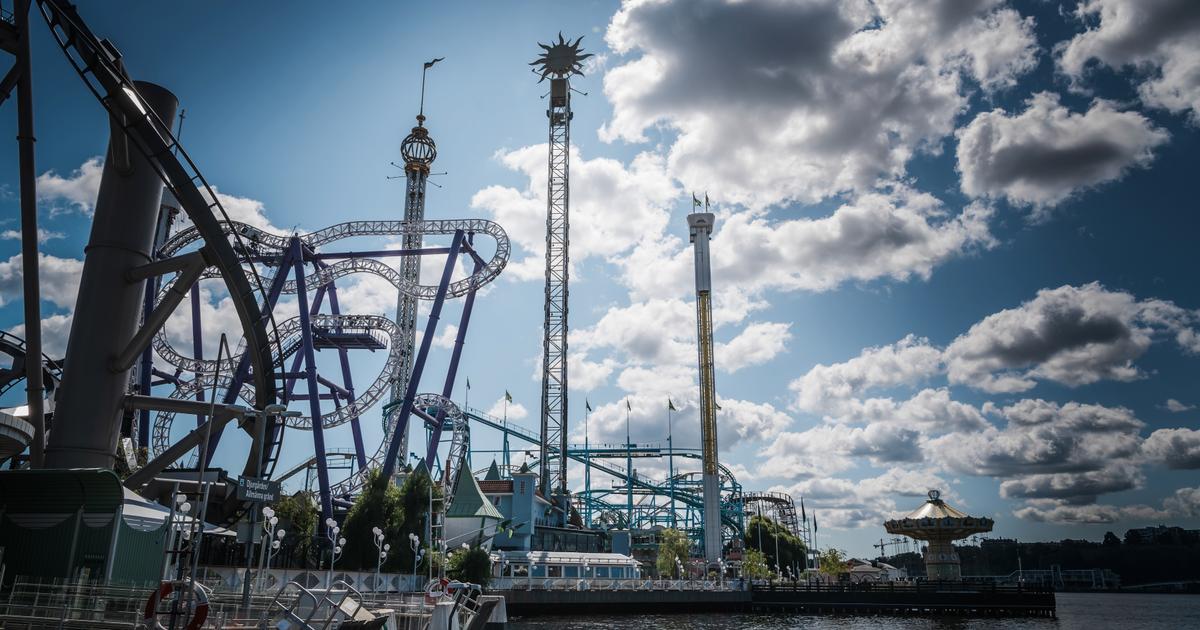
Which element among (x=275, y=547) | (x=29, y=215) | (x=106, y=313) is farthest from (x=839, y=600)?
(x=29, y=215)

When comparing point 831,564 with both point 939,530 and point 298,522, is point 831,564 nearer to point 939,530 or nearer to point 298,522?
point 939,530

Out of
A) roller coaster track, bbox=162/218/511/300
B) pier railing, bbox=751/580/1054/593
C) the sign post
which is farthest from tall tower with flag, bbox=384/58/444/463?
the sign post

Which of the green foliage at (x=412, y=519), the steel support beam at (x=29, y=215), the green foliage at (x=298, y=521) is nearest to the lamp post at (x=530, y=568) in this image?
the green foliage at (x=412, y=519)

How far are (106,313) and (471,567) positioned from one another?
2631 cm

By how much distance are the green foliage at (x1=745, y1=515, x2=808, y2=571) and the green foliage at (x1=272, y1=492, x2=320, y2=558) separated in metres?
60.5

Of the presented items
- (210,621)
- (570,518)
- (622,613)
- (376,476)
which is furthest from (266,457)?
(570,518)

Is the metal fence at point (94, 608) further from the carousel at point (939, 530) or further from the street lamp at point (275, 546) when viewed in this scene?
the carousel at point (939, 530)

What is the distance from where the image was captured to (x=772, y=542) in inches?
3925

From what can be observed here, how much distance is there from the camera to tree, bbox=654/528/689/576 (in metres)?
78.0

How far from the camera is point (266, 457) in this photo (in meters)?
40.8

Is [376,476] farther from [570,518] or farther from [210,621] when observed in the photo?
[570,518]

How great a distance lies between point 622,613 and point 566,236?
47.3m

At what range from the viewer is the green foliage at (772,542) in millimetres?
98375

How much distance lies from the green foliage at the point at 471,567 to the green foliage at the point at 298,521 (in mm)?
8970
